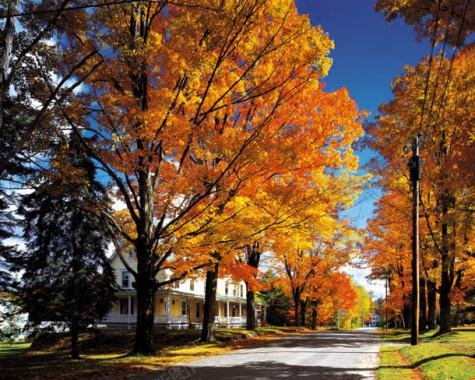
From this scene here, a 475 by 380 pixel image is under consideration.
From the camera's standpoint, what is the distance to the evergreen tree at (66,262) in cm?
1877

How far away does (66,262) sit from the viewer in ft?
64.5

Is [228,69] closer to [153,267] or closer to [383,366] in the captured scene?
[153,267]

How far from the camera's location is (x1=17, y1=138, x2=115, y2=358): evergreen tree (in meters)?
18.8

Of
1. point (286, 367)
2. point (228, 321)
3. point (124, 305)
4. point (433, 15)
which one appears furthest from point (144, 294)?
point (228, 321)

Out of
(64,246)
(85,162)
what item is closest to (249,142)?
(85,162)

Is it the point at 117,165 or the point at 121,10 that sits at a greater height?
the point at 121,10

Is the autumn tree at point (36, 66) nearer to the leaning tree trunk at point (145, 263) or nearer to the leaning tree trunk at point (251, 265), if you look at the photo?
the leaning tree trunk at point (145, 263)

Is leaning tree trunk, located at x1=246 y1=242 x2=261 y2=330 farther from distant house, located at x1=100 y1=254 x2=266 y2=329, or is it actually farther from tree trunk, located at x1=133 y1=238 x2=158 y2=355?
tree trunk, located at x1=133 y1=238 x2=158 y2=355

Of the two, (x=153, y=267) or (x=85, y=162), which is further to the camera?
(x=85, y=162)

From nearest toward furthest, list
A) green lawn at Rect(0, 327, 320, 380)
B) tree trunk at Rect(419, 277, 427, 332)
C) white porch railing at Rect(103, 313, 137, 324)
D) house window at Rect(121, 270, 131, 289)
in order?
green lawn at Rect(0, 327, 320, 380) → tree trunk at Rect(419, 277, 427, 332) → white porch railing at Rect(103, 313, 137, 324) → house window at Rect(121, 270, 131, 289)

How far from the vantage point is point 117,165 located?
13453mm

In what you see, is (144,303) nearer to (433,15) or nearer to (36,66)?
(36,66)

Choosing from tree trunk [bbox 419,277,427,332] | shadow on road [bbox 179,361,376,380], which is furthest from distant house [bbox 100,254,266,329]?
shadow on road [bbox 179,361,376,380]

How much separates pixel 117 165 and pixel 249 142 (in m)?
4.83
